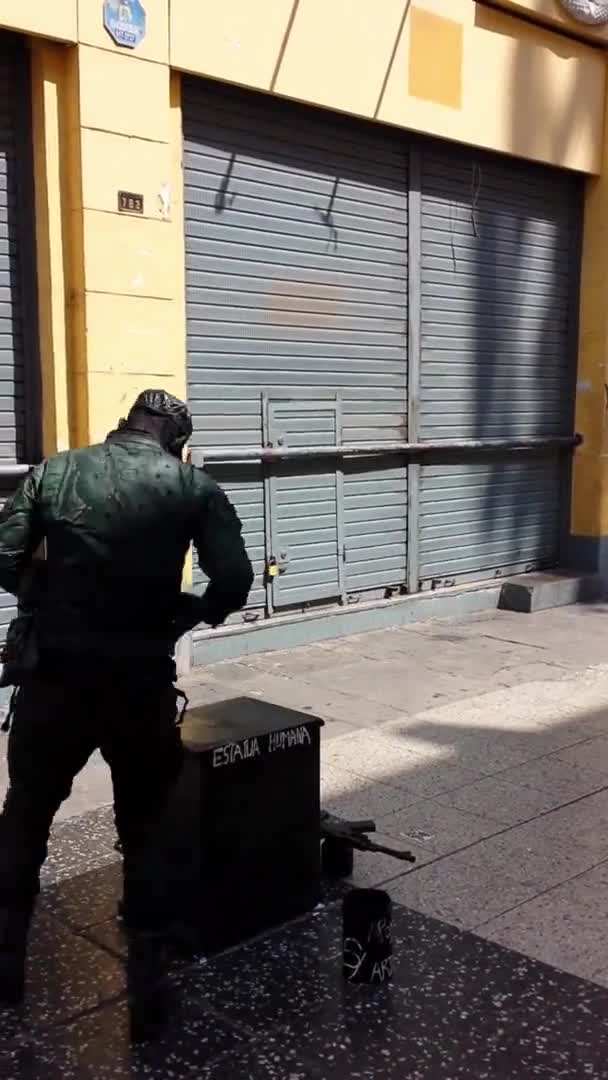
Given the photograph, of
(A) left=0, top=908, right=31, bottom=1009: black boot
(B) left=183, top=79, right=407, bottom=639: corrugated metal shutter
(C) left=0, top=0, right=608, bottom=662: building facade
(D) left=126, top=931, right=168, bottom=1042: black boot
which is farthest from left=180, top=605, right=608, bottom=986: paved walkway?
(A) left=0, top=908, right=31, bottom=1009: black boot

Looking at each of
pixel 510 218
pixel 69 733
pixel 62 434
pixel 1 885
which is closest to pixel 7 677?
pixel 69 733

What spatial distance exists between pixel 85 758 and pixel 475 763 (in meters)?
2.74

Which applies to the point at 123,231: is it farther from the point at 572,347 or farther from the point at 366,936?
the point at 572,347

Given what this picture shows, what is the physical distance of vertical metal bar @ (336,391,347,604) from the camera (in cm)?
822

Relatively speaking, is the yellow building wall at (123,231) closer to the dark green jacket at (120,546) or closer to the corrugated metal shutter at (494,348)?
the corrugated metal shutter at (494,348)

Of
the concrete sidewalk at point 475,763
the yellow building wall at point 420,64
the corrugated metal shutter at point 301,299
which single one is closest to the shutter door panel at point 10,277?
the yellow building wall at point 420,64

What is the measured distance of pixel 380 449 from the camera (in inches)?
334

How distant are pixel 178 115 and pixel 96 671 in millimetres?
4920

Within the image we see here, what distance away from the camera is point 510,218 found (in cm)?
951

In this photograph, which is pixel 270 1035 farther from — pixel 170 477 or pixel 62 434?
pixel 62 434

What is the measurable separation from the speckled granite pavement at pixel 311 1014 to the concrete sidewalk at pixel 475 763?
9.9 inches

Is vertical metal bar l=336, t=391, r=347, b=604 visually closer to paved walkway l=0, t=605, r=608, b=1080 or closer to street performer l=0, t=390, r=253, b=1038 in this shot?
paved walkway l=0, t=605, r=608, b=1080

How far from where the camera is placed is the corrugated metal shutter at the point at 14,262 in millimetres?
6258

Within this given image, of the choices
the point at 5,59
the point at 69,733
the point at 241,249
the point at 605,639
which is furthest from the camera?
the point at 605,639
